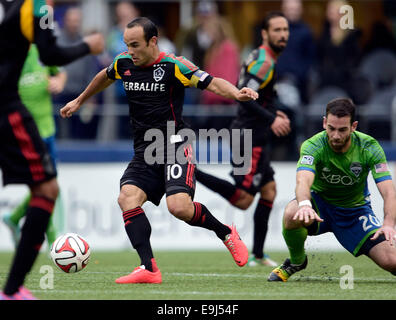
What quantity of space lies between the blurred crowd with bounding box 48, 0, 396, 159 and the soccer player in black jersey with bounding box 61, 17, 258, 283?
520 cm

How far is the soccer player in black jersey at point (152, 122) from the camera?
741 cm

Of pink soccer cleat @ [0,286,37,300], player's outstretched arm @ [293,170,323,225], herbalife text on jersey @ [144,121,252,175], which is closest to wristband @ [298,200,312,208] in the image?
player's outstretched arm @ [293,170,323,225]

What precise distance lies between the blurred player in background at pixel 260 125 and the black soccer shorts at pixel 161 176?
1534 millimetres

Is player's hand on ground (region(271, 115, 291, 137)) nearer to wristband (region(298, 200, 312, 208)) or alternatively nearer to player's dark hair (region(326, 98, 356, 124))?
player's dark hair (region(326, 98, 356, 124))

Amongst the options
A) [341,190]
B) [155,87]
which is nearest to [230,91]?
[155,87]

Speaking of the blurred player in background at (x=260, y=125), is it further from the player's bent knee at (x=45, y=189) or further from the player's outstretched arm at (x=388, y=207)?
the player's bent knee at (x=45, y=189)

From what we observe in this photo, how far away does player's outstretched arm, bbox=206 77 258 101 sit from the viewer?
6.93m

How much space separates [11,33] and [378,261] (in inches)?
141

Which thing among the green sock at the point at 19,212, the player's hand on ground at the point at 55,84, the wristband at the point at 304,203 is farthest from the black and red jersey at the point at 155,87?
the player's hand on ground at the point at 55,84

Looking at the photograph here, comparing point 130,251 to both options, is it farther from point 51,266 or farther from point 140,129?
point 140,129

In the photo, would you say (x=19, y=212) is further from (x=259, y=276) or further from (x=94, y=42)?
(x=94, y=42)

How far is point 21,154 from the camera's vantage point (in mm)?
5680

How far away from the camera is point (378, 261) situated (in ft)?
24.1
